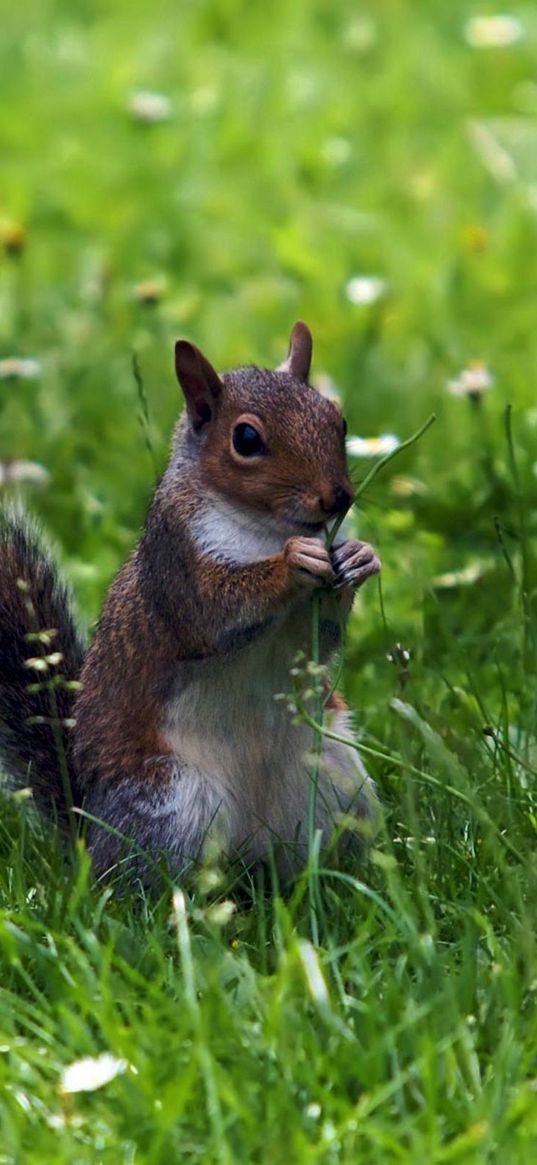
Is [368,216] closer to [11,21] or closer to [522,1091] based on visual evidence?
[11,21]

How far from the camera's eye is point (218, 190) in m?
6.05

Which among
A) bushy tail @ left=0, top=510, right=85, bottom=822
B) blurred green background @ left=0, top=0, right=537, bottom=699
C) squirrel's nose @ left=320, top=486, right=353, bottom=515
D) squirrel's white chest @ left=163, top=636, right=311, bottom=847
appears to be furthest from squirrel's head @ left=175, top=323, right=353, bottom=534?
blurred green background @ left=0, top=0, right=537, bottom=699

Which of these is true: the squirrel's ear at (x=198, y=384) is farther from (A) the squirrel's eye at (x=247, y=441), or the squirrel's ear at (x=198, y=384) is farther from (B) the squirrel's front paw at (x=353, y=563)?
(B) the squirrel's front paw at (x=353, y=563)

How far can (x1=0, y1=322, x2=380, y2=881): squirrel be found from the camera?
8.87ft

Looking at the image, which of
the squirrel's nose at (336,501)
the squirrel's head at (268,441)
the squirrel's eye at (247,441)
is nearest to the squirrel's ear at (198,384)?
the squirrel's head at (268,441)

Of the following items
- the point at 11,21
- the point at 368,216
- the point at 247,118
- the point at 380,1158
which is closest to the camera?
the point at 380,1158

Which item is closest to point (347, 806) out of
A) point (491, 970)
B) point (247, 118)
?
point (491, 970)

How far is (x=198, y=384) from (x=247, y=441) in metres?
0.15

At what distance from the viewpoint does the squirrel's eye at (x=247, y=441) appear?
108 inches

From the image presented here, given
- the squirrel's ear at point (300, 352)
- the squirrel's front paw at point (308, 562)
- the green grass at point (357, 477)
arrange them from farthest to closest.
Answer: the squirrel's ear at point (300, 352) → the squirrel's front paw at point (308, 562) → the green grass at point (357, 477)

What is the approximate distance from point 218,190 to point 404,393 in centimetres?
151

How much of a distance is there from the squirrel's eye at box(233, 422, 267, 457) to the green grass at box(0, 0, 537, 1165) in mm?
376

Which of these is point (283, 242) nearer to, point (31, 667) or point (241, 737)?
point (31, 667)

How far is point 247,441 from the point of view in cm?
275
